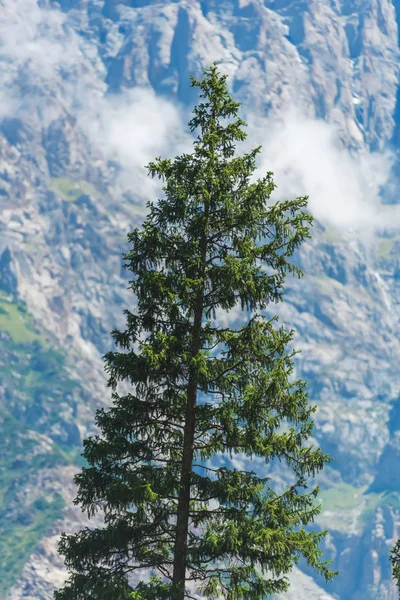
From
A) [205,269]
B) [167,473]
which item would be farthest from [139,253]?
[167,473]

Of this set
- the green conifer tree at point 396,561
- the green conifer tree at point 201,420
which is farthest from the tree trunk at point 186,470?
the green conifer tree at point 396,561

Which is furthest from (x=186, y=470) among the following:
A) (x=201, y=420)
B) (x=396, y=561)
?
(x=396, y=561)

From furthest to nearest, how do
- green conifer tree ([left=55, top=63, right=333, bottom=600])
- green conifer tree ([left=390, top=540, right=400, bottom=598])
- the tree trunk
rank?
the tree trunk → green conifer tree ([left=55, top=63, right=333, bottom=600]) → green conifer tree ([left=390, top=540, right=400, bottom=598])

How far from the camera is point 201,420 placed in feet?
132

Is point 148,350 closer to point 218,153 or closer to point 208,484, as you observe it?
point 208,484

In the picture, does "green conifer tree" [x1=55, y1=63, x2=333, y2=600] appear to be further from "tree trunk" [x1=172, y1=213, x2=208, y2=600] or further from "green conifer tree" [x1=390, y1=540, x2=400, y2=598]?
"green conifer tree" [x1=390, y1=540, x2=400, y2=598]

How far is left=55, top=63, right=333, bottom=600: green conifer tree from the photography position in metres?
38.6

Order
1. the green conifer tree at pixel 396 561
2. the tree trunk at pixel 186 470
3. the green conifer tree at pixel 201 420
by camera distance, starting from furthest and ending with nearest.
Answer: the tree trunk at pixel 186 470 < the green conifer tree at pixel 201 420 < the green conifer tree at pixel 396 561

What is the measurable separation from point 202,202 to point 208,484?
10.2 metres

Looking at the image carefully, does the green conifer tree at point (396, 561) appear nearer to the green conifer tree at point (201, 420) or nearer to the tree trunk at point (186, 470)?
the green conifer tree at point (201, 420)

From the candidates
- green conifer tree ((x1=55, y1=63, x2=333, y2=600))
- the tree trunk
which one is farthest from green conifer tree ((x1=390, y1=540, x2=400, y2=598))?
the tree trunk

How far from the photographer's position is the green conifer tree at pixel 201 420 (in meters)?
38.6

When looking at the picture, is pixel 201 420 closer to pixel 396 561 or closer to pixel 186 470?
pixel 186 470

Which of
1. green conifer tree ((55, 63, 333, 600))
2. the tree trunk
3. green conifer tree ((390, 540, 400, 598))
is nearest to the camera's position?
green conifer tree ((390, 540, 400, 598))
